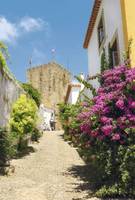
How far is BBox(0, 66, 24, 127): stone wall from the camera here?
14.4 m

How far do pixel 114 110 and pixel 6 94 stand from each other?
24.0ft

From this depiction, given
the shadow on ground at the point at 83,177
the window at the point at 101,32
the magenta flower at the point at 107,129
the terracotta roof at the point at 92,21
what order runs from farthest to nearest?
the terracotta roof at the point at 92,21 < the window at the point at 101,32 < the shadow on ground at the point at 83,177 < the magenta flower at the point at 107,129

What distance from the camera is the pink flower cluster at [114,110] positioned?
8648 millimetres

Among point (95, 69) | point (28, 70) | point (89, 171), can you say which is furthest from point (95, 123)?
point (28, 70)

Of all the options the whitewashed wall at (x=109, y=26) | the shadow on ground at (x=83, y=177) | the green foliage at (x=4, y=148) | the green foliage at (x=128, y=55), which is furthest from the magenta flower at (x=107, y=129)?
the green foliage at (x=4, y=148)

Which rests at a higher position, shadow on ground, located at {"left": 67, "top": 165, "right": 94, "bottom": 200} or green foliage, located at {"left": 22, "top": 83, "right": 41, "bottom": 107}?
green foliage, located at {"left": 22, "top": 83, "right": 41, "bottom": 107}

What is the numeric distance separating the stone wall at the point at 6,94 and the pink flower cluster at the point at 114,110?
5637 mm

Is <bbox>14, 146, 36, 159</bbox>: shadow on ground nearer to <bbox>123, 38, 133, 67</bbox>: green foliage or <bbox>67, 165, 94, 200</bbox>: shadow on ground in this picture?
<bbox>67, 165, 94, 200</bbox>: shadow on ground

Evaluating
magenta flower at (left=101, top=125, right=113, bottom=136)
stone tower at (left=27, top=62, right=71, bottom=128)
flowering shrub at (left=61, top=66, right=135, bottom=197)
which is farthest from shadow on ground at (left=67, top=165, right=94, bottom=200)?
stone tower at (left=27, top=62, right=71, bottom=128)

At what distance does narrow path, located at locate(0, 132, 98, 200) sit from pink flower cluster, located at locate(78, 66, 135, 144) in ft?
5.07

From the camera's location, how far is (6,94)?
608 inches

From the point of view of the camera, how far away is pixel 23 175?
1125cm

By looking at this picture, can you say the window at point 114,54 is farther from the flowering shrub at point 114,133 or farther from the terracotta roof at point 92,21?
the flowering shrub at point 114,133

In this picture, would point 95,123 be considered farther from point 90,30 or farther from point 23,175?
point 90,30
